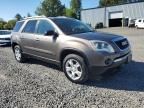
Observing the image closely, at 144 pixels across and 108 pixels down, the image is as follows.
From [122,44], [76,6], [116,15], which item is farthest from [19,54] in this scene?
[76,6]

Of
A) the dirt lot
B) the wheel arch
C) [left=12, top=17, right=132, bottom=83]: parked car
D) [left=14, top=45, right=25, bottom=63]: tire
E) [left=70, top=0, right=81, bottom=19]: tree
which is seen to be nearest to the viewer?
the dirt lot

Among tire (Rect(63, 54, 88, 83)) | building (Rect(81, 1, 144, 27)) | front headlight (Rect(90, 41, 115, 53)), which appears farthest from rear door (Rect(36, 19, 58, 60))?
building (Rect(81, 1, 144, 27))

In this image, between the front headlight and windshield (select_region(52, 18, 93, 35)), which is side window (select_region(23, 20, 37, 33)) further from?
the front headlight

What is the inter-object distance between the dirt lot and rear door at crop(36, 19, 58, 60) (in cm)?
65

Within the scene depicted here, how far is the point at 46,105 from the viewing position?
15.8 ft

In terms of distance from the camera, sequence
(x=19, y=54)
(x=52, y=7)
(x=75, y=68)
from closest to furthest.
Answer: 1. (x=75, y=68)
2. (x=19, y=54)
3. (x=52, y=7)

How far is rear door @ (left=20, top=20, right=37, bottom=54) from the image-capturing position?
7782 mm

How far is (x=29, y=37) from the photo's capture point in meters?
7.91

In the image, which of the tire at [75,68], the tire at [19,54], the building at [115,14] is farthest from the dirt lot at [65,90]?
the building at [115,14]

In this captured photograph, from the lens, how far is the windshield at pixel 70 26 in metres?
6.85

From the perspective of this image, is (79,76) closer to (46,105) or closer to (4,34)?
(46,105)

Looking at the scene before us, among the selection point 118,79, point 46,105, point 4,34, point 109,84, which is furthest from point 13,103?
point 4,34

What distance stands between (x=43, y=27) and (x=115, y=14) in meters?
48.0

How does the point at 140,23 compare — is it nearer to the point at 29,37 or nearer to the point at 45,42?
the point at 29,37
